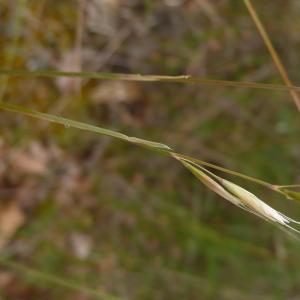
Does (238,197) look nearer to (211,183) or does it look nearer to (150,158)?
(211,183)

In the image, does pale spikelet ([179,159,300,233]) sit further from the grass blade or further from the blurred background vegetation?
the blurred background vegetation

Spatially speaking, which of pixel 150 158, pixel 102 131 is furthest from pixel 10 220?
pixel 102 131

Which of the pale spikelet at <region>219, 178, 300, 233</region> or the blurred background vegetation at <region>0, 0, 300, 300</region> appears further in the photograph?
the blurred background vegetation at <region>0, 0, 300, 300</region>

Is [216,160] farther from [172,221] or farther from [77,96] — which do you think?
[77,96]

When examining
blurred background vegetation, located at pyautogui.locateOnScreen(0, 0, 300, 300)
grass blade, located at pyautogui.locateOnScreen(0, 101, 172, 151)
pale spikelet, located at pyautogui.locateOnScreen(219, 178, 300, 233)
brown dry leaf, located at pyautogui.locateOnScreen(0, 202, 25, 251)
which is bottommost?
pale spikelet, located at pyautogui.locateOnScreen(219, 178, 300, 233)

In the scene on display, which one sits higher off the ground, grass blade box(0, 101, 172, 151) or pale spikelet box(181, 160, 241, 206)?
grass blade box(0, 101, 172, 151)

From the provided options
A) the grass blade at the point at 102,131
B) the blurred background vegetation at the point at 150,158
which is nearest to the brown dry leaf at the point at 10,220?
the blurred background vegetation at the point at 150,158

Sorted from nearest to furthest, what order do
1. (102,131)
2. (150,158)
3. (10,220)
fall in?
(102,131), (10,220), (150,158)

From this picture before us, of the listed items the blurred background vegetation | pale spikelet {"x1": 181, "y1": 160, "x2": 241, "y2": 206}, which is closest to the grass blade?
pale spikelet {"x1": 181, "y1": 160, "x2": 241, "y2": 206}

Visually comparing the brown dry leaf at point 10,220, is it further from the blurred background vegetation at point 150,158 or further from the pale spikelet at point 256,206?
the pale spikelet at point 256,206
